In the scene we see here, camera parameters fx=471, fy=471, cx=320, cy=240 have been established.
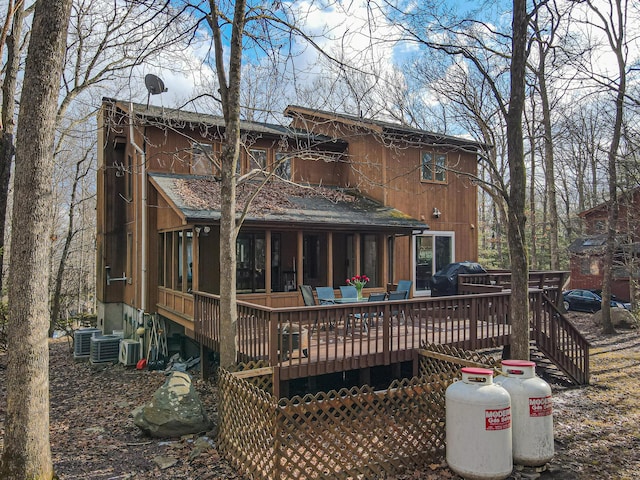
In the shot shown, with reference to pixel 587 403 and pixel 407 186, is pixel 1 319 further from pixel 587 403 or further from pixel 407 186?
pixel 587 403

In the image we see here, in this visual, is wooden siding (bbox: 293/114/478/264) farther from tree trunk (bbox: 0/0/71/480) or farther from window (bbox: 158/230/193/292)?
tree trunk (bbox: 0/0/71/480)

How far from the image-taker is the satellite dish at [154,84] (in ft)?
40.5

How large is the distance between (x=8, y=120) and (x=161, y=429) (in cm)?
906

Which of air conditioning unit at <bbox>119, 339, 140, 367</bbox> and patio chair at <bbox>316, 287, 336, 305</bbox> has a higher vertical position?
patio chair at <bbox>316, 287, 336, 305</bbox>

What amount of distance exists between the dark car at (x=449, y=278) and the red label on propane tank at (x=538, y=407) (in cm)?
739

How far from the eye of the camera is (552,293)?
13234mm

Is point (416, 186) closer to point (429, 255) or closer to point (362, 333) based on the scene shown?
point (429, 255)

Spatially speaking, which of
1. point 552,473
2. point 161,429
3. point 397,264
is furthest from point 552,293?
point 161,429

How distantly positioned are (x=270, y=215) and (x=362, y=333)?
391 centimetres

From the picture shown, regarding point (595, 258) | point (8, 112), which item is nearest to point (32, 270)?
point (8, 112)

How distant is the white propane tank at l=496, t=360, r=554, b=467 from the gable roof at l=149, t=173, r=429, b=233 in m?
5.95

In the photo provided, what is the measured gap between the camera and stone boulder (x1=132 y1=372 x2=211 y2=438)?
21.7 feet

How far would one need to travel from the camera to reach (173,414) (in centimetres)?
668

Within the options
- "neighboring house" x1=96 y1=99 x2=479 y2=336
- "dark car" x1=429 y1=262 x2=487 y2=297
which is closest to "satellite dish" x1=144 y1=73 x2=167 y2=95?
"neighboring house" x1=96 y1=99 x2=479 y2=336
